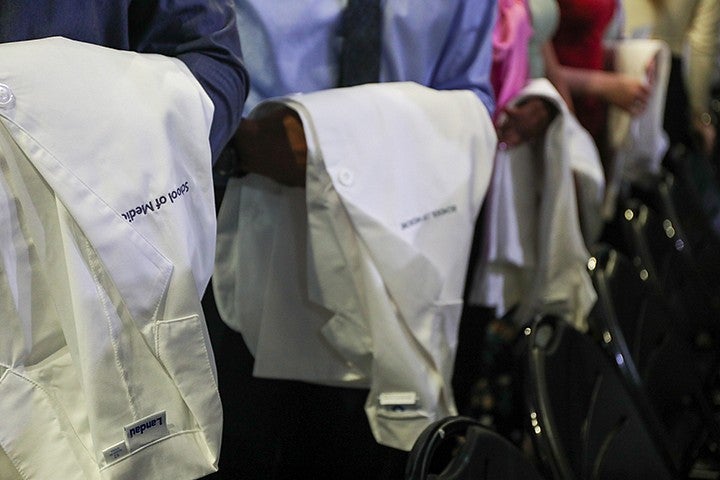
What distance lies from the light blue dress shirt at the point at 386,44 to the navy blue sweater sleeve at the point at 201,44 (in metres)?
0.21

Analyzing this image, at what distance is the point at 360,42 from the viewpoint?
1.39 metres

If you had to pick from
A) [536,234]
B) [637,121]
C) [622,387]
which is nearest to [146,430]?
[622,387]

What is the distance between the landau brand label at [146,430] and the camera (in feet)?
2.72

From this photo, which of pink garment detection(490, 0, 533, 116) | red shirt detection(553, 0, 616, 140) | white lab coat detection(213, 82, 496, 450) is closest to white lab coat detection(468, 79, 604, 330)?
pink garment detection(490, 0, 533, 116)

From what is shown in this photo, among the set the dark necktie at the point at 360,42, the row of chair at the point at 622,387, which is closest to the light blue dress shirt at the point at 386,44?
the dark necktie at the point at 360,42

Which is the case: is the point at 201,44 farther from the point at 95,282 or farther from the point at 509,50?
the point at 509,50

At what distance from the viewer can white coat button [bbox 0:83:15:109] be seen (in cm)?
76

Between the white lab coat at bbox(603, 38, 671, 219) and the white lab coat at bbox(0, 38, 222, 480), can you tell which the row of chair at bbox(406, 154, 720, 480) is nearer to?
the white lab coat at bbox(0, 38, 222, 480)

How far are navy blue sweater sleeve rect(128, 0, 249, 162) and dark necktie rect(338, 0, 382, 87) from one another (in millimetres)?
320

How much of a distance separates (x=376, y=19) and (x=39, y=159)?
0.73m

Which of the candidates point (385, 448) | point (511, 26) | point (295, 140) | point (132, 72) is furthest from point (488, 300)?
point (132, 72)

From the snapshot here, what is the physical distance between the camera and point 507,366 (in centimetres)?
254

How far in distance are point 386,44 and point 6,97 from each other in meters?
0.77

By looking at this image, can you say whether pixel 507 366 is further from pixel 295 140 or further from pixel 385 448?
pixel 295 140
